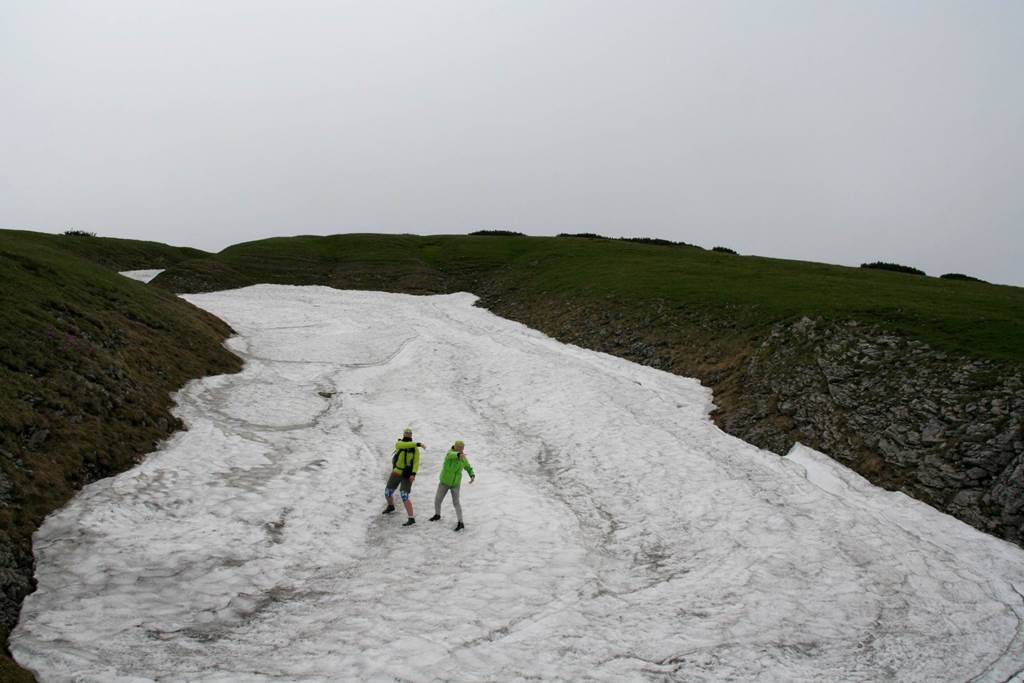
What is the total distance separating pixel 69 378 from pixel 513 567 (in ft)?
49.5

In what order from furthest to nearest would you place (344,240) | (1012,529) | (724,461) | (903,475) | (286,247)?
1. (344,240)
2. (286,247)
3. (724,461)
4. (903,475)
5. (1012,529)

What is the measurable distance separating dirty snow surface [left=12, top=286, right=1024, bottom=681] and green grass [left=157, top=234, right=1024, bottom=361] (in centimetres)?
1117

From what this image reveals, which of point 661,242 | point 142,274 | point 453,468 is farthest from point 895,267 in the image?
point 142,274

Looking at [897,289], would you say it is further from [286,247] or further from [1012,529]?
[286,247]

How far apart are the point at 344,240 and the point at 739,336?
6486cm

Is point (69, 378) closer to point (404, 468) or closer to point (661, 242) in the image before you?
point (404, 468)

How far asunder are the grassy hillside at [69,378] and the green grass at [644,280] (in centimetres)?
2861

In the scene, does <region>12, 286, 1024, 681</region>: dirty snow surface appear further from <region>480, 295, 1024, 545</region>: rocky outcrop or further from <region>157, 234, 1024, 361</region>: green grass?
<region>157, 234, 1024, 361</region>: green grass

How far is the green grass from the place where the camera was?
92.1 feet

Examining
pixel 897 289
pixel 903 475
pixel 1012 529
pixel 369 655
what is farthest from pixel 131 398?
pixel 897 289

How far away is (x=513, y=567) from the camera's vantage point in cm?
1505

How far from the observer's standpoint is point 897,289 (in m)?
37.6

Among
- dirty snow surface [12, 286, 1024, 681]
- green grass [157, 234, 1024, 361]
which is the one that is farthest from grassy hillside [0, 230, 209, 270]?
dirty snow surface [12, 286, 1024, 681]

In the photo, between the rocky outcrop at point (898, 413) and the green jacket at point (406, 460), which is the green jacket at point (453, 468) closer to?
the green jacket at point (406, 460)
